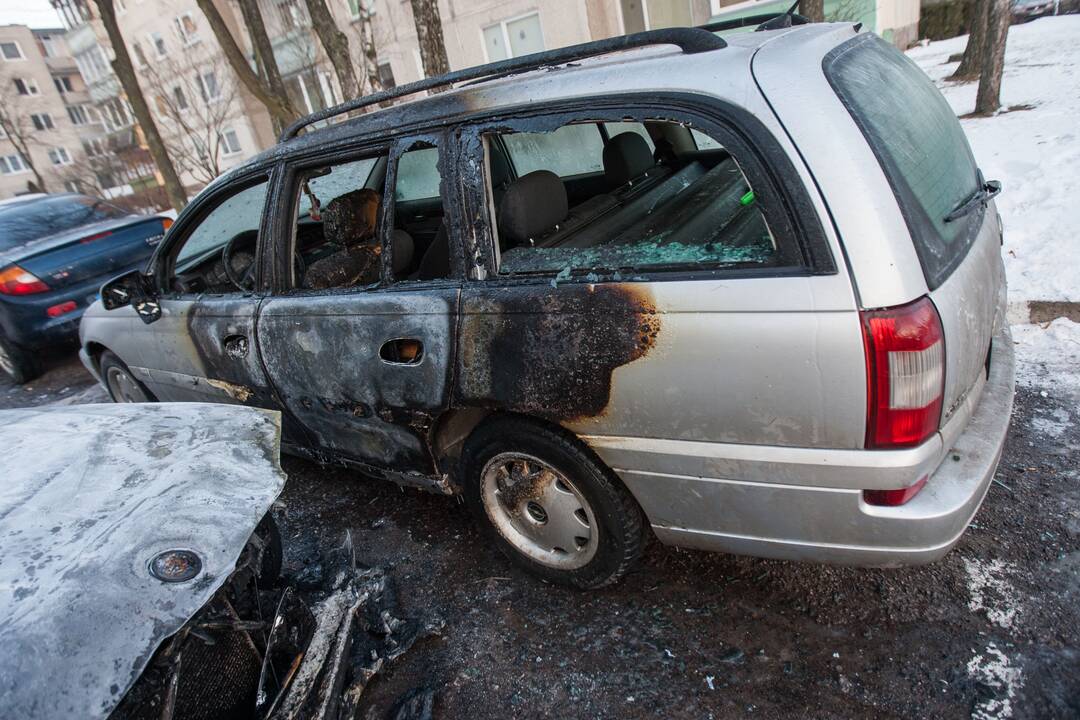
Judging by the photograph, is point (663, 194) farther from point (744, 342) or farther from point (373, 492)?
point (373, 492)

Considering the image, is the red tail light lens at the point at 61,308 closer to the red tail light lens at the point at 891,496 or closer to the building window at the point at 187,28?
the red tail light lens at the point at 891,496

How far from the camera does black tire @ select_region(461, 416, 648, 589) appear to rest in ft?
7.09

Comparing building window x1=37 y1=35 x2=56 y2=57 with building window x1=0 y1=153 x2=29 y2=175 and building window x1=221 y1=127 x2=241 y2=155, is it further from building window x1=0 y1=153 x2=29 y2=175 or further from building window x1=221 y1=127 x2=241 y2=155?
building window x1=221 y1=127 x2=241 y2=155

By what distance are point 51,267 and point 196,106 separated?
11.8m

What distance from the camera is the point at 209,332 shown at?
315 centimetres

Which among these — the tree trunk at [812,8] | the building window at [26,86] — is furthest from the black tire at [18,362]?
the building window at [26,86]

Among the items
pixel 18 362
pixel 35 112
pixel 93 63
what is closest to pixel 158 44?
pixel 93 63

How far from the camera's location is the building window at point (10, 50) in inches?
1620

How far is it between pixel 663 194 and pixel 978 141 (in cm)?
570

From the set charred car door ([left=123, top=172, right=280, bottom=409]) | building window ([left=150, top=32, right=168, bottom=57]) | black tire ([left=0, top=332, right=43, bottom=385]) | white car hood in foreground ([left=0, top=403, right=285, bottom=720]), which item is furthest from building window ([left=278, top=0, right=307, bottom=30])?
white car hood in foreground ([left=0, top=403, right=285, bottom=720])

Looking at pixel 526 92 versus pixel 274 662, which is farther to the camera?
pixel 526 92

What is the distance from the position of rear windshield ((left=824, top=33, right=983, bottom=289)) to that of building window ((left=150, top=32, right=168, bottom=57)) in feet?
93.5

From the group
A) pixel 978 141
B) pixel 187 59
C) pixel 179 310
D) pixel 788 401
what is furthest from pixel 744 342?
pixel 187 59

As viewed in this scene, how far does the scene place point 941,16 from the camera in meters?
15.8
